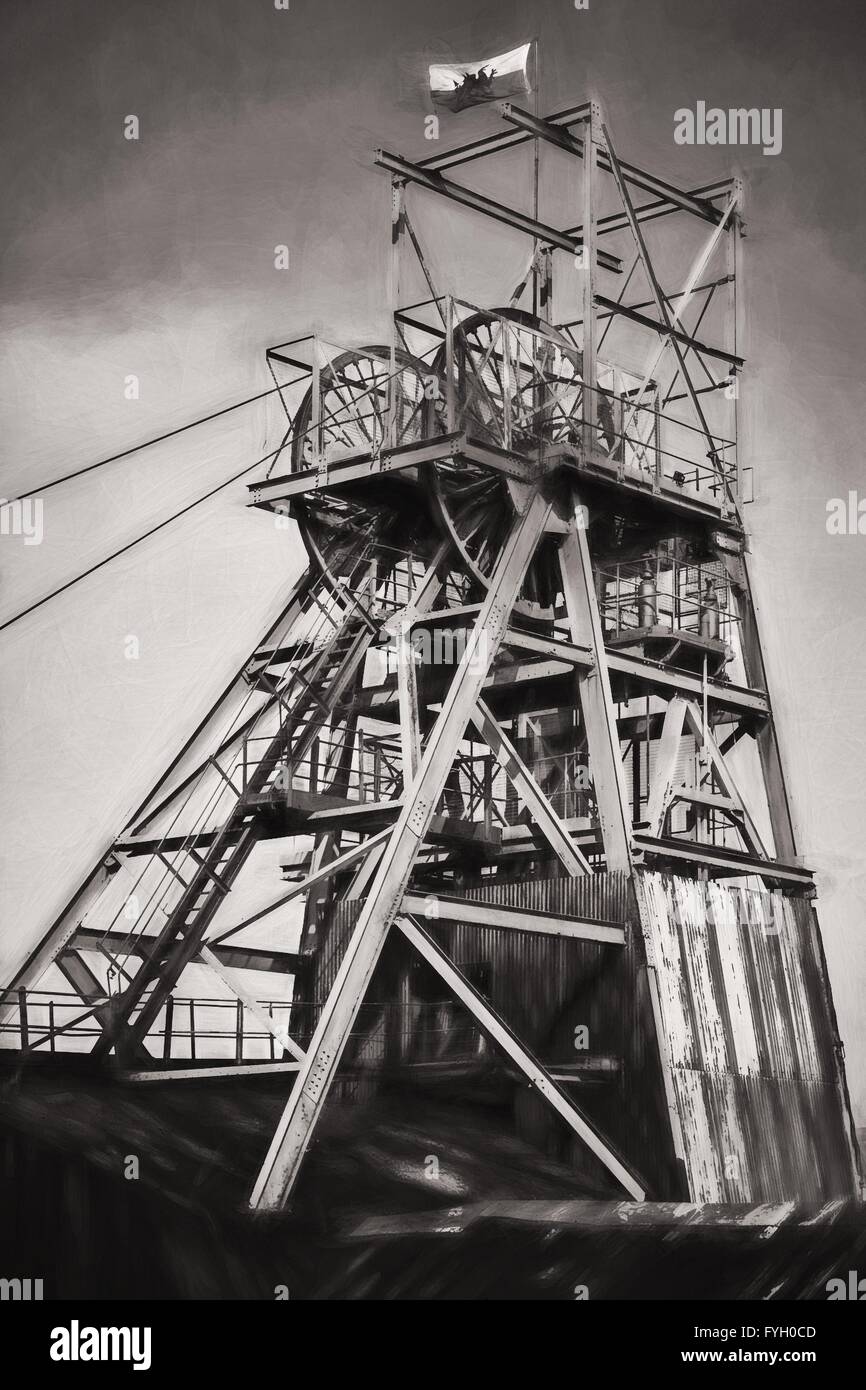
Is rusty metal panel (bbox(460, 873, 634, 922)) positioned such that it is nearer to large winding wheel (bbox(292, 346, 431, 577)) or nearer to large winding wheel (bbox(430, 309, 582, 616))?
large winding wheel (bbox(430, 309, 582, 616))

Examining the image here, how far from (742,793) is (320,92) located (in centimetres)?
1324

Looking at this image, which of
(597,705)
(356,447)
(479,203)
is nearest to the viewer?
(597,705)

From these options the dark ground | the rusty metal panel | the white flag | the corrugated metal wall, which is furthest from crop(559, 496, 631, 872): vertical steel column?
the white flag

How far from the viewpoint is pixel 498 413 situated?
30.9m

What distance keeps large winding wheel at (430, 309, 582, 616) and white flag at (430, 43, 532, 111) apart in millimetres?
3311

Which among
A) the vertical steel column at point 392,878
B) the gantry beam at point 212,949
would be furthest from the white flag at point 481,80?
the gantry beam at point 212,949

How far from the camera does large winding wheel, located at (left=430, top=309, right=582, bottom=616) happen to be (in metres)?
29.4

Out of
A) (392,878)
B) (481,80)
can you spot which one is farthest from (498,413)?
(392,878)

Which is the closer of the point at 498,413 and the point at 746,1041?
the point at 746,1041

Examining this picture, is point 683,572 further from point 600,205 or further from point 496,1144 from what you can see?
point 496,1144

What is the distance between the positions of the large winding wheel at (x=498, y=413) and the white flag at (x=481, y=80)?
3.31 metres

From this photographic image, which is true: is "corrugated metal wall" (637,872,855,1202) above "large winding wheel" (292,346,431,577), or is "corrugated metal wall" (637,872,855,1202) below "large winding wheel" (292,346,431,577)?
below

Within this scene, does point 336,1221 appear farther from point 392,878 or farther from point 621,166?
point 621,166

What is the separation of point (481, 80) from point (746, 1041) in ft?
47.7
